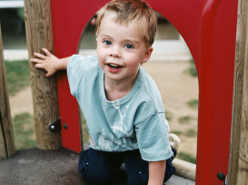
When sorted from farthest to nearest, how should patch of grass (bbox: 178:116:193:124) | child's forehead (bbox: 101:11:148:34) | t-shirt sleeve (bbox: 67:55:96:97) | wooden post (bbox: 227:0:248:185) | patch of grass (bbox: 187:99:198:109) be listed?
patch of grass (bbox: 187:99:198:109) → patch of grass (bbox: 178:116:193:124) → t-shirt sleeve (bbox: 67:55:96:97) → child's forehead (bbox: 101:11:148:34) → wooden post (bbox: 227:0:248:185)

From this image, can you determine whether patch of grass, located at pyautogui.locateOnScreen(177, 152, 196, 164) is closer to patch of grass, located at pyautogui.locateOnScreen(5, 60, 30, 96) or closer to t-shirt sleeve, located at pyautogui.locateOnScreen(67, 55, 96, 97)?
t-shirt sleeve, located at pyautogui.locateOnScreen(67, 55, 96, 97)

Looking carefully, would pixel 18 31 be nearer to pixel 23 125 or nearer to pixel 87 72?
pixel 23 125

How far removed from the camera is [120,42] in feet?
4.14

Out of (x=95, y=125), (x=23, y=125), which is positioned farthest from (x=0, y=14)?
(x=95, y=125)

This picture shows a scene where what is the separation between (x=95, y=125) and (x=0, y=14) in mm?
7206

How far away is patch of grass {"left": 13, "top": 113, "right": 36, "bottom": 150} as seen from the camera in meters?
2.51

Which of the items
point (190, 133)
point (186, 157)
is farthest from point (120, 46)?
point (190, 133)

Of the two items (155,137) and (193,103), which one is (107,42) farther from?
(193,103)

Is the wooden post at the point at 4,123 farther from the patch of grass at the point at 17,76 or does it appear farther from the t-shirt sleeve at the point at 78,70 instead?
the patch of grass at the point at 17,76

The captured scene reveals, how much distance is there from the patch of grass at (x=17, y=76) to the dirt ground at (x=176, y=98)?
0.43 ft

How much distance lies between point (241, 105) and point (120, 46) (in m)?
0.49

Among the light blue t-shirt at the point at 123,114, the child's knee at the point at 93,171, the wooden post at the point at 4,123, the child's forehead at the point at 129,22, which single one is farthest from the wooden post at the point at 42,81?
the child's forehead at the point at 129,22

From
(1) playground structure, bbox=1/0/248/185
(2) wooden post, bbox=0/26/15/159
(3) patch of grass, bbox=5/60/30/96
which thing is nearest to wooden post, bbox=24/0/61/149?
(1) playground structure, bbox=1/0/248/185

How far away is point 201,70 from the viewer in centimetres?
115
